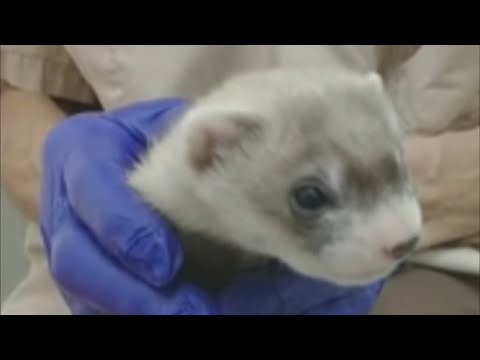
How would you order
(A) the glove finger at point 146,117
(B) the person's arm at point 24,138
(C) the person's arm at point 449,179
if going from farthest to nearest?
(B) the person's arm at point 24,138
(C) the person's arm at point 449,179
(A) the glove finger at point 146,117

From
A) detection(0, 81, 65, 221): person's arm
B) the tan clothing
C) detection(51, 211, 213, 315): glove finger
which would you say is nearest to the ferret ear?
detection(51, 211, 213, 315): glove finger

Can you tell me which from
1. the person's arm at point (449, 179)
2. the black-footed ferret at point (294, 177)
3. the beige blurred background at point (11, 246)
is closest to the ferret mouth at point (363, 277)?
the black-footed ferret at point (294, 177)

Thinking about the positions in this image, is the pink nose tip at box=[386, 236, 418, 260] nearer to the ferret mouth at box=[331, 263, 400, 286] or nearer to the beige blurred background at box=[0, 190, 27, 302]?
the ferret mouth at box=[331, 263, 400, 286]

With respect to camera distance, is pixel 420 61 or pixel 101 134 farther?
pixel 420 61

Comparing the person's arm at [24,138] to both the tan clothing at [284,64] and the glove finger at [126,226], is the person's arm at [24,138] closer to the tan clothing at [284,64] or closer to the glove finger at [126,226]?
the tan clothing at [284,64]

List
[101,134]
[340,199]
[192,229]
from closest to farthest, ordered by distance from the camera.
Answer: [340,199] → [192,229] → [101,134]

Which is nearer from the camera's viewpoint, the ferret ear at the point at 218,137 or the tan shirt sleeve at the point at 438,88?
the ferret ear at the point at 218,137
